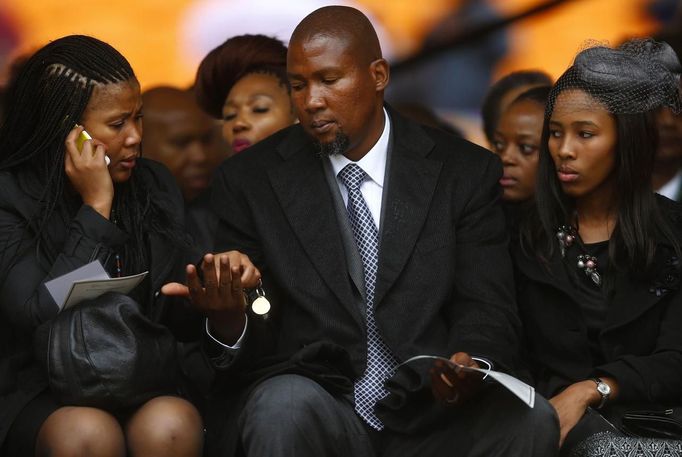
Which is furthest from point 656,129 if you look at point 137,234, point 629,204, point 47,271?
point 47,271

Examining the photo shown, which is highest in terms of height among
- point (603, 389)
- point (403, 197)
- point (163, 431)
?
point (403, 197)

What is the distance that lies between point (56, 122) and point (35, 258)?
1.45 feet

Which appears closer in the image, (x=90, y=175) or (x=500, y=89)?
(x=90, y=175)

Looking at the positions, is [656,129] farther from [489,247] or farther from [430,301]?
[430,301]

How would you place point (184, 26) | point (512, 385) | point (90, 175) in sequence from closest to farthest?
1. point (512, 385)
2. point (90, 175)
3. point (184, 26)

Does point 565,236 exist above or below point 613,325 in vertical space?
above

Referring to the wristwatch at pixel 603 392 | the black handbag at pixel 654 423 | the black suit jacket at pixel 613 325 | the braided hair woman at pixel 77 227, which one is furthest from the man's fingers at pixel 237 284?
the black handbag at pixel 654 423

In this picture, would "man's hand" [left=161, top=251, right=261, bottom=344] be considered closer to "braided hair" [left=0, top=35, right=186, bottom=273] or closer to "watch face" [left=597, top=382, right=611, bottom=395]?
"braided hair" [left=0, top=35, right=186, bottom=273]

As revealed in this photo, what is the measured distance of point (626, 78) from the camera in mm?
4316

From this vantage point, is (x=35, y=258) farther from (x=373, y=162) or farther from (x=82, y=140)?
(x=373, y=162)

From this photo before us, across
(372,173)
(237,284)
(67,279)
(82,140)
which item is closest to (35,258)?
(67,279)

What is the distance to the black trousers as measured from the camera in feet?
11.9

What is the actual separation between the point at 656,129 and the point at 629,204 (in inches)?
11.2

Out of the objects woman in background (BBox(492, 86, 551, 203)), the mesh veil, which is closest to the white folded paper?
the mesh veil
